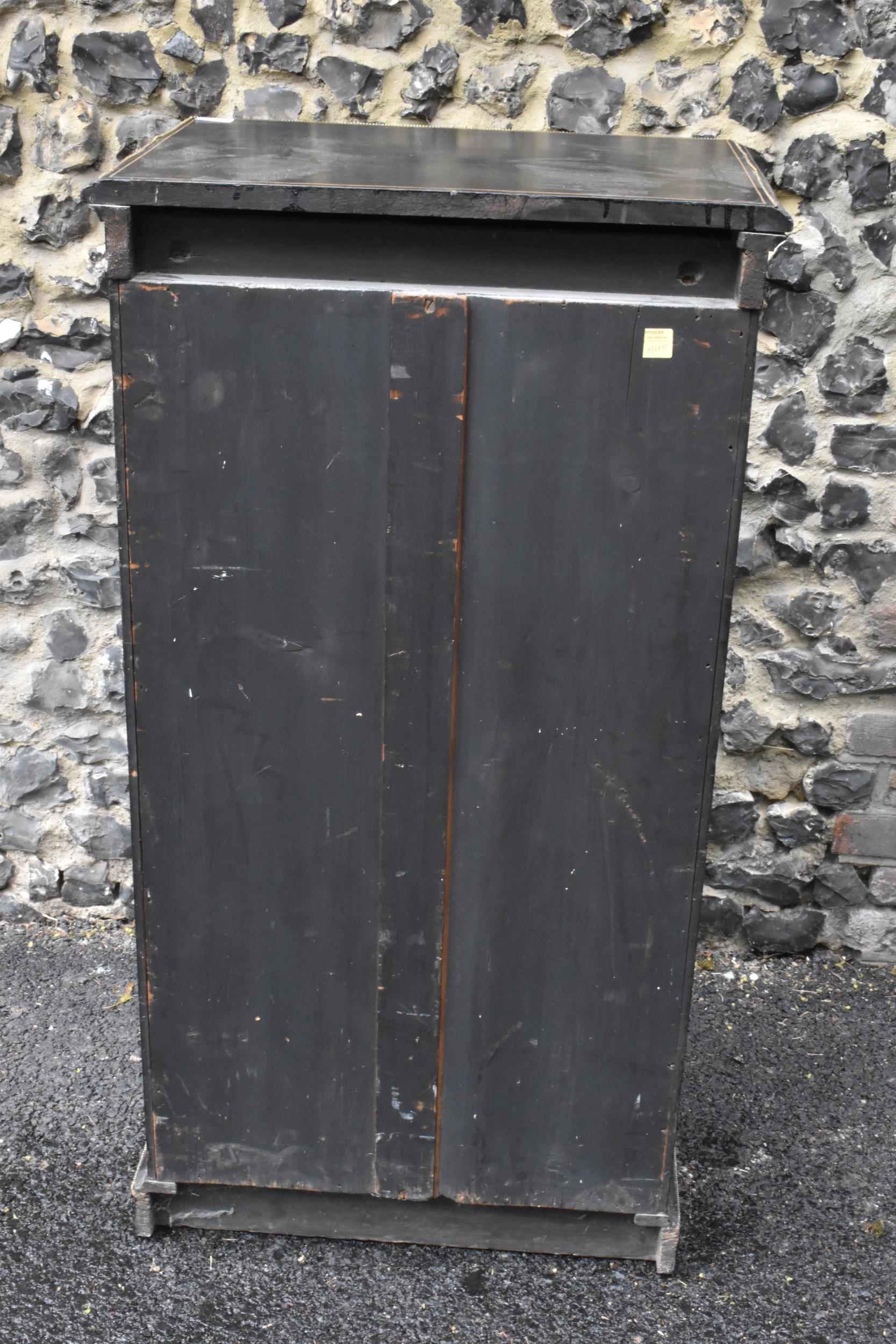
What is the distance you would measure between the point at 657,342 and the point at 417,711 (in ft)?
2.24

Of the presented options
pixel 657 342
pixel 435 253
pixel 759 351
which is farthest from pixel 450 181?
pixel 759 351

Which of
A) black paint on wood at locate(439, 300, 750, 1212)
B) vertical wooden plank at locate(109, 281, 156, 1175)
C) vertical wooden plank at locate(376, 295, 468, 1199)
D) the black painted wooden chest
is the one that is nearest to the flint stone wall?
the black painted wooden chest

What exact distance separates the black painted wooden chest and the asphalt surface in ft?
0.27

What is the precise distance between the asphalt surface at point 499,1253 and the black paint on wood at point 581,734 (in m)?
0.20

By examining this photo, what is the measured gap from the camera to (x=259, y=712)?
1.96m

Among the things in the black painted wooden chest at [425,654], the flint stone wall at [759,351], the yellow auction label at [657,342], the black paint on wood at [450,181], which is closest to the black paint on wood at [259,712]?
the black painted wooden chest at [425,654]

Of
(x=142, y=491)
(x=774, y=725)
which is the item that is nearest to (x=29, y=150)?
(x=142, y=491)

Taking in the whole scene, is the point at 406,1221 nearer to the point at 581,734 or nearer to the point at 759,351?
the point at 581,734

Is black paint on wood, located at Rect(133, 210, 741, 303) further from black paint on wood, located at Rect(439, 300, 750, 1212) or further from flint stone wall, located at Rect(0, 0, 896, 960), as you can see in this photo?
flint stone wall, located at Rect(0, 0, 896, 960)

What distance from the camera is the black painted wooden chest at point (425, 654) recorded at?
5.79ft

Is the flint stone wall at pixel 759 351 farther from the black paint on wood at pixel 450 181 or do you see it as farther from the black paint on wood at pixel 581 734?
the black paint on wood at pixel 581 734

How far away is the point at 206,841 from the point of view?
6.68ft

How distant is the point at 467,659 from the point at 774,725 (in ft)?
4.60

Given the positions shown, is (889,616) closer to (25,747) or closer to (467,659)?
(467,659)
